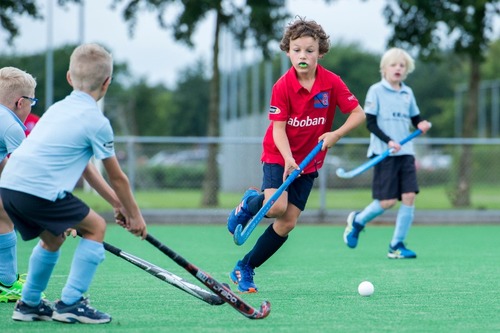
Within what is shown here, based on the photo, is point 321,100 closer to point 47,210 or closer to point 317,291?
point 317,291

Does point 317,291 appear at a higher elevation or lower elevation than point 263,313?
lower

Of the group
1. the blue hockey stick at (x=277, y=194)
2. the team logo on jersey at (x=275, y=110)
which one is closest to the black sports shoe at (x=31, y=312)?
the blue hockey stick at (x=277, y=194)

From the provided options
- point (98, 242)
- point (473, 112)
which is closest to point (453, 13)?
point (473, 112)

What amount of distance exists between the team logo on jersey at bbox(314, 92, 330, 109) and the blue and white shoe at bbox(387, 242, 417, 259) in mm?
2711

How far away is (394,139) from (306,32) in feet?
9.55

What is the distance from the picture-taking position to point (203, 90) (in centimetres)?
6569

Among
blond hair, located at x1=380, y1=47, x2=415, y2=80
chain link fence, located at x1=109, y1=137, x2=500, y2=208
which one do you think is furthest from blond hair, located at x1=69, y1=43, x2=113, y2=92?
chain link fence, located at x1=109, y1=137, x2=500, y2=208

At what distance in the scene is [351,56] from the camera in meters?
64.2

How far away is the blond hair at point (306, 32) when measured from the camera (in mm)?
5512

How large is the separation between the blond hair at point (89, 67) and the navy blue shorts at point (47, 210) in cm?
52

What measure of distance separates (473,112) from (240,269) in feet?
36.5


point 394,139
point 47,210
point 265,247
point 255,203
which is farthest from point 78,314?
point 394,139

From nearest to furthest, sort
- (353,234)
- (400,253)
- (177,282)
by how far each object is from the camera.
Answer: (177,282) → (400,253) → (353,234)

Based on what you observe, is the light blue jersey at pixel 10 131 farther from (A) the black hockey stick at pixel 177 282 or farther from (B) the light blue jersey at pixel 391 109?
(B) the light blue jersey at pixel 391 109
